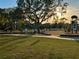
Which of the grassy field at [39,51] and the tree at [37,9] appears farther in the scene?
the tree at [37,9]

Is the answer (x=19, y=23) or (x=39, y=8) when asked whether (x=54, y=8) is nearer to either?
(x=39, y=8)

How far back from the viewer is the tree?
4603cm

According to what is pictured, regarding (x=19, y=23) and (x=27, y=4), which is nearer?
(x=27, y=4)

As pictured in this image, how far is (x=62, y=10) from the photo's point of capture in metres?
47.9

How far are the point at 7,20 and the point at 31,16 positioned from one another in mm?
7641

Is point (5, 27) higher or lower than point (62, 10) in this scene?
lower

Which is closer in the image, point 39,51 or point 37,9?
point 39,51

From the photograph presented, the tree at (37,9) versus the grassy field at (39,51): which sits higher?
the tree at (37,9)

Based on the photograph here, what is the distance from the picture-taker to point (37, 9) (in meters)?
46.6

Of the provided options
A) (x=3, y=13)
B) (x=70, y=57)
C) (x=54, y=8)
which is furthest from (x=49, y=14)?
(x=70, y=57)

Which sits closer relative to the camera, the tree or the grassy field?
the grassy field

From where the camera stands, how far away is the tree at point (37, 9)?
46.0m

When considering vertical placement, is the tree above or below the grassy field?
above

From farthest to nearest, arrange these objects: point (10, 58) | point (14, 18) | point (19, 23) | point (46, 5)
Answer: point (19, 23) < point (14, 18) < point (46, 5) < point (10, 58)
